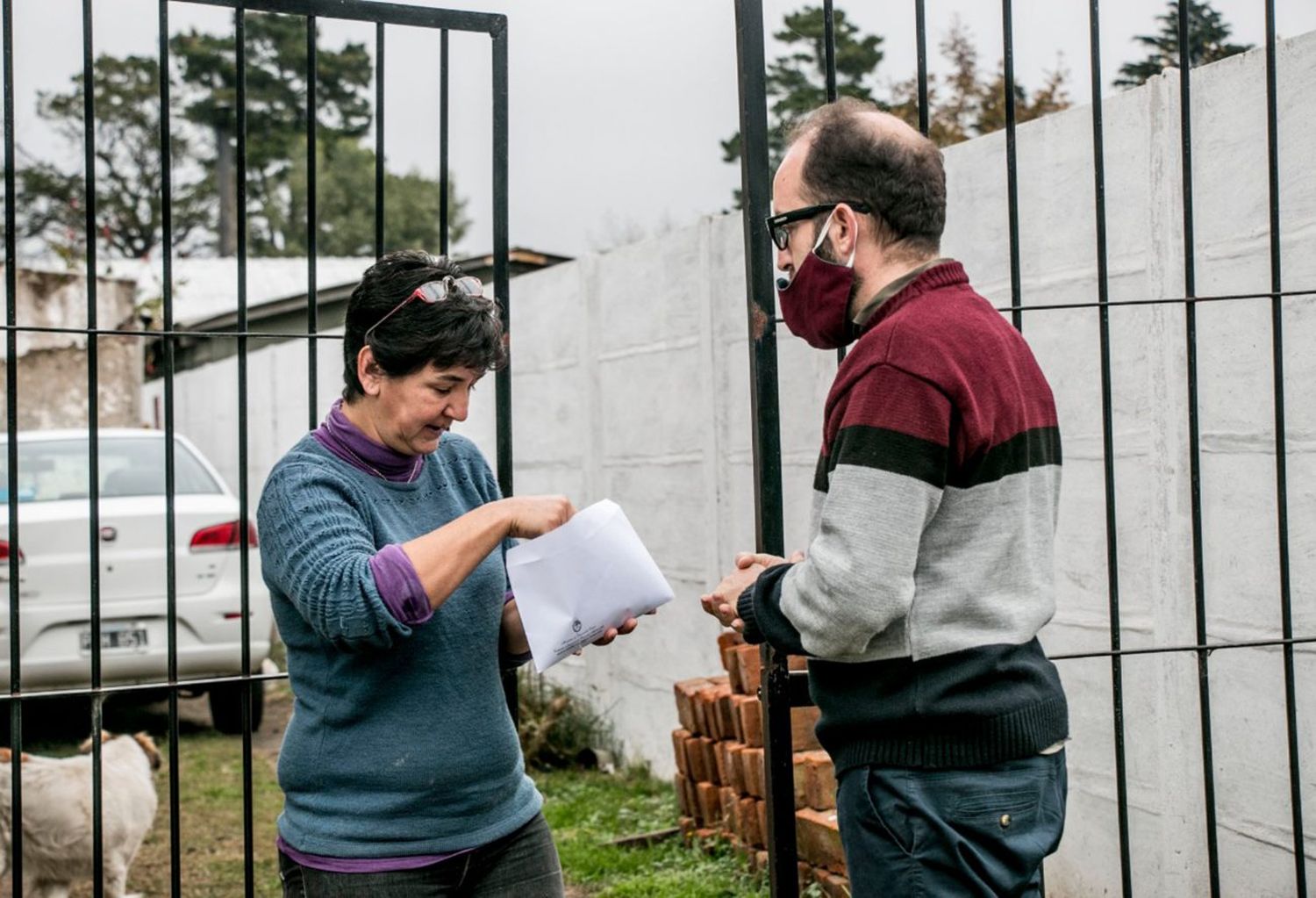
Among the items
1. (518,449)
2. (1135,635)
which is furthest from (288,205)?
(1135,635)

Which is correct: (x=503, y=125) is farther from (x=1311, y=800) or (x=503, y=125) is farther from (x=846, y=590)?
(x=1311, y=800)

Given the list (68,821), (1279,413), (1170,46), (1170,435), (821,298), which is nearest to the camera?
(821,298)

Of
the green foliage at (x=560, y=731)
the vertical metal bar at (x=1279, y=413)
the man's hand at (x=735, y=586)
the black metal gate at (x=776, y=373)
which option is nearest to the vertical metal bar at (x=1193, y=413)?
the black metal gate at (x=776, y=373)

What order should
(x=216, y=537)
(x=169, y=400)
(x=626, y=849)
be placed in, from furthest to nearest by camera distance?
(x=216, y=537), (x=626, y=849), (x=169, y=400)

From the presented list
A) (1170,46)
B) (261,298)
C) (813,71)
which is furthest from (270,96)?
(1170,46)

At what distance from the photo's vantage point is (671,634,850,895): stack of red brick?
13.6 feet

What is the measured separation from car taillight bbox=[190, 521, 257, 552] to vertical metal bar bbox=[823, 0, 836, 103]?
484 cm

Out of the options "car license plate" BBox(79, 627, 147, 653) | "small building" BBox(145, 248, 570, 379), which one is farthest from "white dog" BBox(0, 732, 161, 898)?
"car license plate" BBox(79, 627, 147, 653)

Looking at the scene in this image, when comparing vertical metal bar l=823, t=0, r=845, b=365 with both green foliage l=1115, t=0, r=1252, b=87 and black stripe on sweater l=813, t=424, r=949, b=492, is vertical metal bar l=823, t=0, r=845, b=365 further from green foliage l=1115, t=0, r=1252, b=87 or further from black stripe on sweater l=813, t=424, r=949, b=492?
green foliage l=1115, t=0, r=1252, b=87

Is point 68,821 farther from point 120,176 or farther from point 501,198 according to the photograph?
point 120,176

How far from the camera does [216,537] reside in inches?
264

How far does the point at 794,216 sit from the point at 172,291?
130 centimetres

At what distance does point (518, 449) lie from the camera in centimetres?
712

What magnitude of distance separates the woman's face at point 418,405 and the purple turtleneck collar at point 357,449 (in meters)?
0.02
